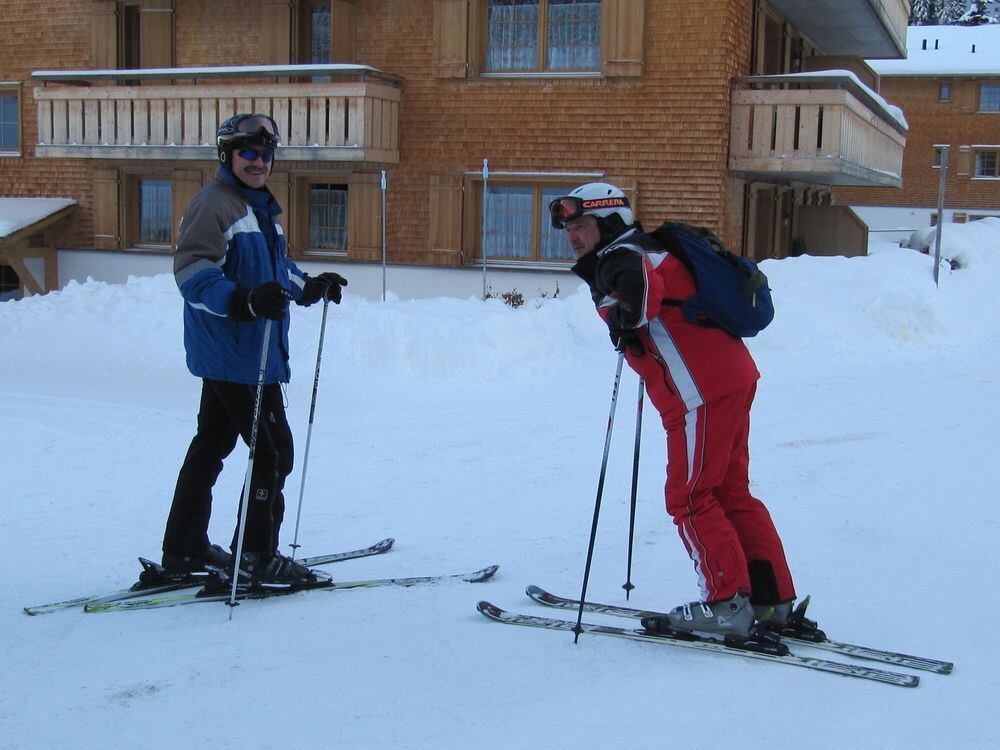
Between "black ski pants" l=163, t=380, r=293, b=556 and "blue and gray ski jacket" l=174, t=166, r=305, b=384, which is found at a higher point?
"blue and gray ski jacket" l=174, t=166, r=305, b=384

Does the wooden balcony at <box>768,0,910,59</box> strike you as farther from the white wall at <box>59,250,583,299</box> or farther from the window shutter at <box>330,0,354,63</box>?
the window shutter at <box>330,0,354,63</box>

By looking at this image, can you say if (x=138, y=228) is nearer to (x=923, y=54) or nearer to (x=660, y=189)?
(x=660, y=189)

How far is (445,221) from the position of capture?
17.6 metres

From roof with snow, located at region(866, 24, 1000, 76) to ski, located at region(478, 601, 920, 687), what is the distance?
3784cm

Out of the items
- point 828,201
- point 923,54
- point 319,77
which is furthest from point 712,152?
point 923,54

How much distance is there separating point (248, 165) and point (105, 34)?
16455mm

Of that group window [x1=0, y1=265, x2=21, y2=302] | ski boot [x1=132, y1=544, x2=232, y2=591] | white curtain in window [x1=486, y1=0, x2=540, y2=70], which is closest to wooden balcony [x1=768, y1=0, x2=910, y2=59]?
white curtain in window [x1=486, y1=0, x2=540, y2=70]

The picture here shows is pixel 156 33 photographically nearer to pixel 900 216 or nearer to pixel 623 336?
pixel 623 336

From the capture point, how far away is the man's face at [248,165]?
473 centimetres

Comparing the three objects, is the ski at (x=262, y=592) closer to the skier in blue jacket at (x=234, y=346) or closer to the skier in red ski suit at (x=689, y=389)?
the skier in blue jacket at (x=234, y=346)

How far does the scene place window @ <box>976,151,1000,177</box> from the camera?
133ft

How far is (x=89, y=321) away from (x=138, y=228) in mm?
8570

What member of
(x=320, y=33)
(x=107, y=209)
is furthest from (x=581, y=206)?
(x=107, y=209)

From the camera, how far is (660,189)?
1655 cm
